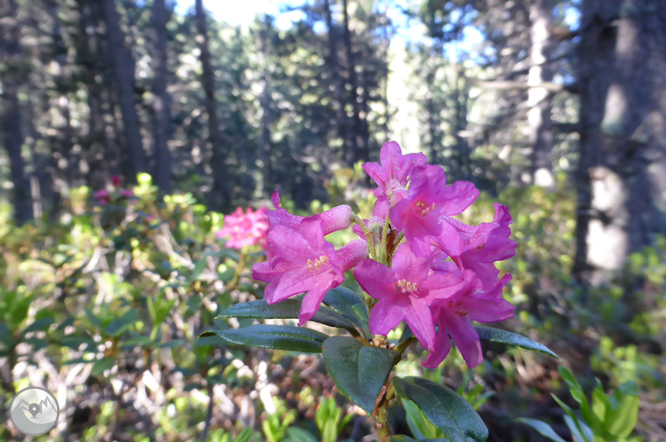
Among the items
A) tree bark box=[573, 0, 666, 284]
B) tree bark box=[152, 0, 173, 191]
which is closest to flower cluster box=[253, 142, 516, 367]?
tree bark box=[573, 0, 666, 284]

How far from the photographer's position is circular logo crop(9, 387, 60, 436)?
1.73 m

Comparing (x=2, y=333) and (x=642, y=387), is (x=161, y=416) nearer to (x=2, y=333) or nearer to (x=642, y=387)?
(x=2, y=333)

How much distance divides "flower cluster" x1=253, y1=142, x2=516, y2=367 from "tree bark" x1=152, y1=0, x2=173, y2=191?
923 centimetres

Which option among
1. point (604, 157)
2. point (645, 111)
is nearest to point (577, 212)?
point (604, 157)

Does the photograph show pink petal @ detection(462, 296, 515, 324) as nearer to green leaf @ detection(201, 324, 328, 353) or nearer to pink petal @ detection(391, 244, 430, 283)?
pink petal @ detection(391, 244, 430, 283)

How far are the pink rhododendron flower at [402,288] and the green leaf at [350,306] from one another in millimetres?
215

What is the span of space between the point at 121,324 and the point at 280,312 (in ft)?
4.62

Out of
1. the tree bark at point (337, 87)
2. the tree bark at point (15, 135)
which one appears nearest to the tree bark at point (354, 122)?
the tree bark at point (337, 87)

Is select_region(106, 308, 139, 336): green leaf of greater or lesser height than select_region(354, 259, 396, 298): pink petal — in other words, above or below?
below

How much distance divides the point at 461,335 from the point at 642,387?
7.38 feet

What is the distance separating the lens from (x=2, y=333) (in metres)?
1.75

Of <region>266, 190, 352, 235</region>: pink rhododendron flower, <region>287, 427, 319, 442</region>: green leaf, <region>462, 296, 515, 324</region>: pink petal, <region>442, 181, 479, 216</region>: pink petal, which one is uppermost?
<region>442, 181, 479, 216</region>: pink petal

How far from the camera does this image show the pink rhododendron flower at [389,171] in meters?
0.96

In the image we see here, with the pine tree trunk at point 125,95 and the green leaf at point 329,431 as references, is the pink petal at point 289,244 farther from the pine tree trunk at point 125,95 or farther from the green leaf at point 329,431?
the pine tree trunk at point 125,95
